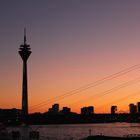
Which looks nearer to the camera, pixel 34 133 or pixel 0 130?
pixel 34 133

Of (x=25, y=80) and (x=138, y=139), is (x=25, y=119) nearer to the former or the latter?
(x=25, y=80)

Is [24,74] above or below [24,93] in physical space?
above

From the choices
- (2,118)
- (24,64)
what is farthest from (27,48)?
(2,118)

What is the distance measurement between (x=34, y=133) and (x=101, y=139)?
48.7ft

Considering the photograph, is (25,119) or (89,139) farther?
(25,119)

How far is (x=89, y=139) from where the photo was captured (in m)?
84.4

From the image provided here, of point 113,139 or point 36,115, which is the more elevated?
point 36,115

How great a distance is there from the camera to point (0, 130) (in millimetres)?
86250

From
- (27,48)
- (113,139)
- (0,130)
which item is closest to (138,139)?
(113,139)

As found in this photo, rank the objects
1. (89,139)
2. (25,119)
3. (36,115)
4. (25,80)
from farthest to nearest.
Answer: (25,80) < (25,119) < (36,115) < (89,139)

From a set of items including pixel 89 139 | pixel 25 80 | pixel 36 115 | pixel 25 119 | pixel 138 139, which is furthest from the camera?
pixel 25 80

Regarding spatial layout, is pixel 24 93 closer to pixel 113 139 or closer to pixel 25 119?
pixel 25 119

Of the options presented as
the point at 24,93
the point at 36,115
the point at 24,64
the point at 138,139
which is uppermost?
the point at 24,64

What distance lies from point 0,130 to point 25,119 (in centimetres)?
8522
